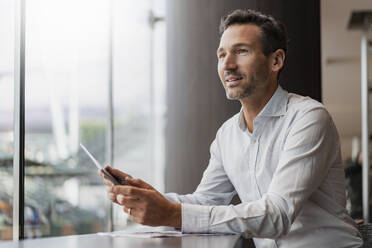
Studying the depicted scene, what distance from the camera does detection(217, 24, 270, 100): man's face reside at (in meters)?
2.16

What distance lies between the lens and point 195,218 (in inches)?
68.7

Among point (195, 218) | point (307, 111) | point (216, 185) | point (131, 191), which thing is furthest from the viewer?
point (216, 185)

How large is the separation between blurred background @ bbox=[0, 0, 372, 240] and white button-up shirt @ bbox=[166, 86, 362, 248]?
A: 135 centimetres

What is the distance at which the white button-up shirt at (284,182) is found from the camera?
174 centimetres

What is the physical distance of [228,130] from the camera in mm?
2320

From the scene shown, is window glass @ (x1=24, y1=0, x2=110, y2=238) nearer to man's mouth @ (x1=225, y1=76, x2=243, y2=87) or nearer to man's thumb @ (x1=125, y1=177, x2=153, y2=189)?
man's mouth @ (x1=225, y1=76, x2=243, y2=87)

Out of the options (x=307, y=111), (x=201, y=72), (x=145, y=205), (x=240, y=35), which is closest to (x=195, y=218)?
(x=145, y=205)

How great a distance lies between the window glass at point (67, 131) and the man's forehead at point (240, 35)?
14.5ft

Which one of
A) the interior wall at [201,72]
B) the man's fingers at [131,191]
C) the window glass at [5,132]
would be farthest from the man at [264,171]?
the window glass at [5,132]

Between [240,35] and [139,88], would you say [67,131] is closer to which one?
[139,88]

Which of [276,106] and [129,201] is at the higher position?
[276,106]

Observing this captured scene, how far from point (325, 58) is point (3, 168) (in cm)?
707

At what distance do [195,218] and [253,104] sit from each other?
65 centimetres

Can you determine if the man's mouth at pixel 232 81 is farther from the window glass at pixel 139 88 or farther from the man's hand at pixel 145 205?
the window glass at pixel 139 88
